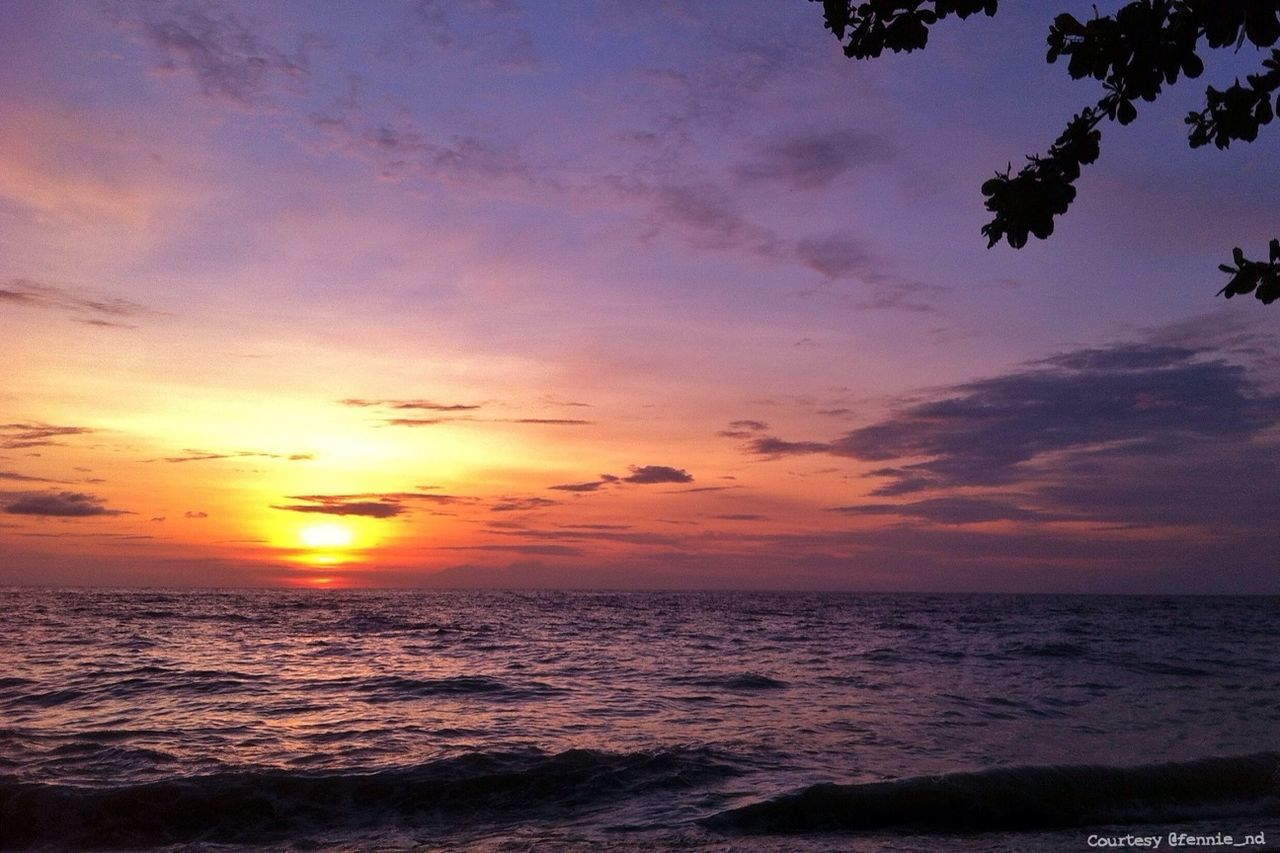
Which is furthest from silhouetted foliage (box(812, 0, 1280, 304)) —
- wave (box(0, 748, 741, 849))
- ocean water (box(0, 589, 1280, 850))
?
wave (box(0, 748, 741, 849))

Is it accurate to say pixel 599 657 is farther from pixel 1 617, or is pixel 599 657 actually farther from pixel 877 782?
pixel 1 617

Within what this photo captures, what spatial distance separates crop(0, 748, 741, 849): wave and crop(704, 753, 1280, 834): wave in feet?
7.69

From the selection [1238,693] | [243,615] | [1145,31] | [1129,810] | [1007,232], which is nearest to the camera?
[1145,31]

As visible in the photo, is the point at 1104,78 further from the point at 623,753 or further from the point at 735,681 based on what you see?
the point at 735,681

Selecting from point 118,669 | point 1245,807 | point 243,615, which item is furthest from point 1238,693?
point 243,615

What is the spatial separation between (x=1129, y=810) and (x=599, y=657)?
72.1 feet

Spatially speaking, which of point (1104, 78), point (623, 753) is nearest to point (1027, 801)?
point (623, 753)

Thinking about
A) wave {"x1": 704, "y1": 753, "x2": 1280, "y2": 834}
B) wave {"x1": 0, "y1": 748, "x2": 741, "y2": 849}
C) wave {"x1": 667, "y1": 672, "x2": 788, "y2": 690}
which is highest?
wave {"x1": 704, "y1": 753, "x2": 1280, "y2": 834}

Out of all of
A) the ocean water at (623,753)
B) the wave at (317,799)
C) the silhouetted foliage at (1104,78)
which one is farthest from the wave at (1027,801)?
the silhouetted foliage at (1104,78)

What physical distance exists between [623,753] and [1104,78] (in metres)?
14.5

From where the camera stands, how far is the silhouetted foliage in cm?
341

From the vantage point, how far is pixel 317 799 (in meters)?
13.1

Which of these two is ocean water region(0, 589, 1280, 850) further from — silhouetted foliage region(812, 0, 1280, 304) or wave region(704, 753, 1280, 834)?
silhouetted foliage region(812, 0, 1280, 304)

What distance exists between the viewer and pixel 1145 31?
3.41 m
